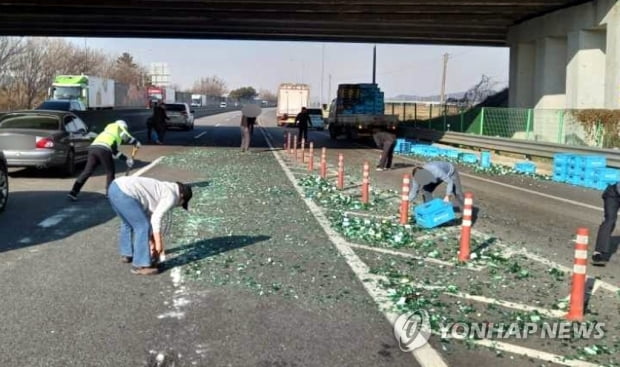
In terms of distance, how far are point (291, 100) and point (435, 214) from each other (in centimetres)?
4733

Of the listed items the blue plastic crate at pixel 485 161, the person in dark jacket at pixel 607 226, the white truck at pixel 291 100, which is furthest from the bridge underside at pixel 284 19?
the person in dark jacket at pixel 607 226

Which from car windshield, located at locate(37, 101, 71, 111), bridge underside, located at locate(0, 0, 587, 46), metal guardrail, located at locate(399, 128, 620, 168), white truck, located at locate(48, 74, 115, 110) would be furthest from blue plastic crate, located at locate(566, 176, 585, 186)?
white truck, located at locate(48, 74, 115, 110)

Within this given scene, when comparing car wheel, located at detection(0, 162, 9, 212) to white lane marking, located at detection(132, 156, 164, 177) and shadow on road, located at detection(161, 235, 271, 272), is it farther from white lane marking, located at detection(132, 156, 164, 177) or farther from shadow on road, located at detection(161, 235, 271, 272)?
white lane marking, located at detection(132, 156, 164, 177)

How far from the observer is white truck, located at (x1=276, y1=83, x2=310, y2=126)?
5606 cm

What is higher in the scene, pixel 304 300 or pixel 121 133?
pixel 121 133

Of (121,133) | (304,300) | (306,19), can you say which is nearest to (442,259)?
(304,300)

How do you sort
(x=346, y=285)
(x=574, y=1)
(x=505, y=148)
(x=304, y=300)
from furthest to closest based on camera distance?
(x=574, y=1) < (x=505, y=148) < (x=346, y=285) < (x=304, y=300)

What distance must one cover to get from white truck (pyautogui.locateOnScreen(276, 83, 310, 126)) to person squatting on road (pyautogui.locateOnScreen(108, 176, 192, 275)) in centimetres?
4930

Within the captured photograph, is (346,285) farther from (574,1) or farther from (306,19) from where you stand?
(306,19)

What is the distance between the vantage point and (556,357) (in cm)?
482

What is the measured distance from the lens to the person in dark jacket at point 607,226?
800cm

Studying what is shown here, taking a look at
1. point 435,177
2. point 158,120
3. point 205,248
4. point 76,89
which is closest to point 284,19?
point 158,120

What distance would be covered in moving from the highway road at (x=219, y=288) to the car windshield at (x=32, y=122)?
3090 mm

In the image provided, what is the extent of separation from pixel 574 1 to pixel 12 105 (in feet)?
151
